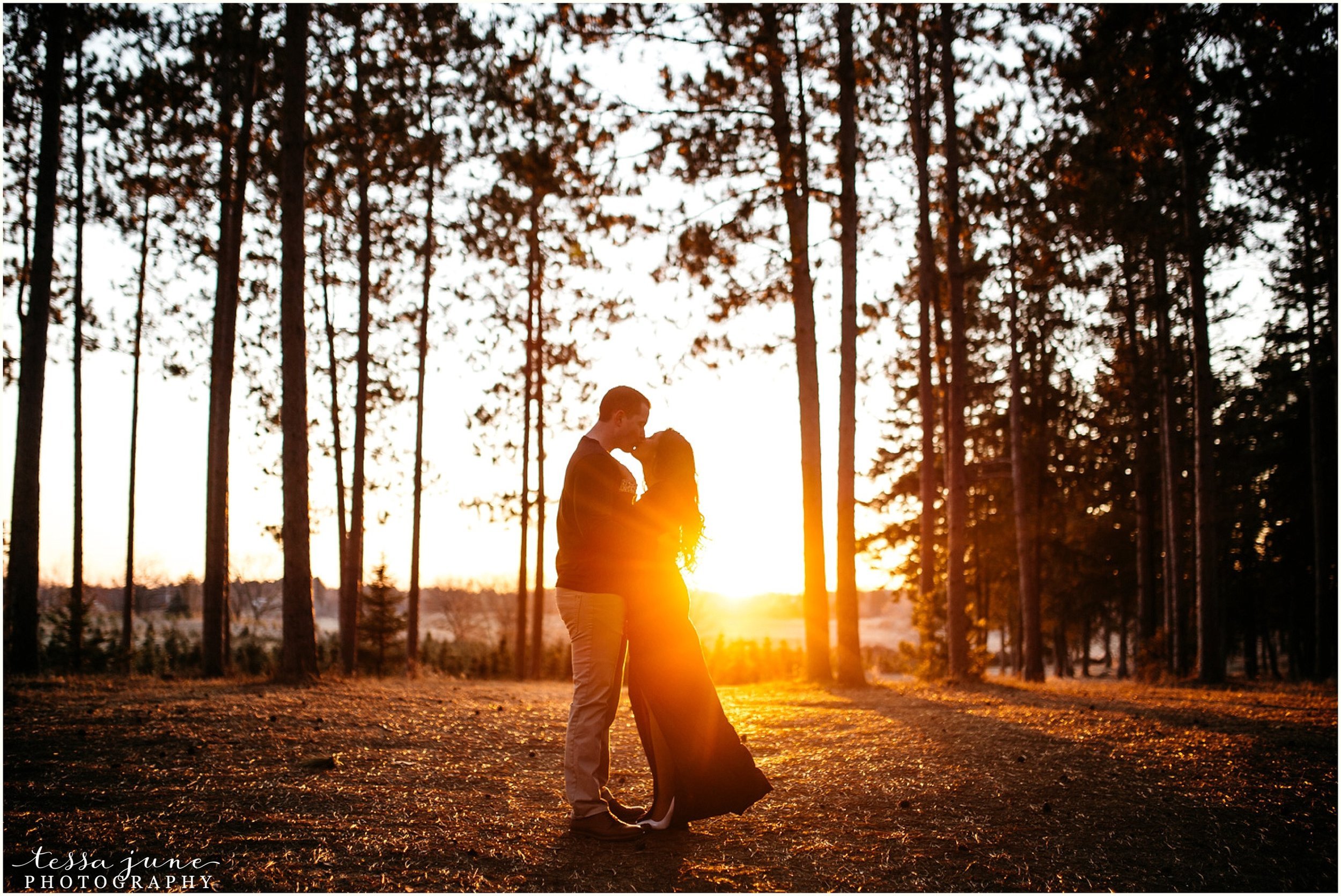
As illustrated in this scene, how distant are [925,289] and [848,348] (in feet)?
16.5

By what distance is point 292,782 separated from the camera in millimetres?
5273

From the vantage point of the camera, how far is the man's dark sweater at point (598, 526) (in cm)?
430

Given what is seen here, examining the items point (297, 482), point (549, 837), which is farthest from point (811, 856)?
point (297, 482)

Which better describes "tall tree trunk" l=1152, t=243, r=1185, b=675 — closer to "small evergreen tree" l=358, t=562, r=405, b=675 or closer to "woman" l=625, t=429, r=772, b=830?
"woman" l=625, t=429, r=772, b=830

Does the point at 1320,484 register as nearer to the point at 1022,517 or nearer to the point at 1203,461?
the point at 1022,517

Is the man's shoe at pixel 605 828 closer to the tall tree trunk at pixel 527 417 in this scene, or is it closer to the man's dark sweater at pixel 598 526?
the man's dark sweater at pixel 598 526

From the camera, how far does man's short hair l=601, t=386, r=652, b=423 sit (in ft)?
14.6

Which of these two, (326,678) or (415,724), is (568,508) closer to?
(415,724)

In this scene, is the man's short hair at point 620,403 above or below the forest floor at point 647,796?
above

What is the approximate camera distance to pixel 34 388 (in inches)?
493

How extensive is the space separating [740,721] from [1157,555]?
25.5 metres

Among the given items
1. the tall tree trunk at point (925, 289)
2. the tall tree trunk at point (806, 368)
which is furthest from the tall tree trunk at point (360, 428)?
the tall tree trunk at point (925, 289)

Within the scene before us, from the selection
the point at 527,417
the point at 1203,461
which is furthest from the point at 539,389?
the point at 1203,461

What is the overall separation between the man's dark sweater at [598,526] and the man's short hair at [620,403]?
8.3 inches
